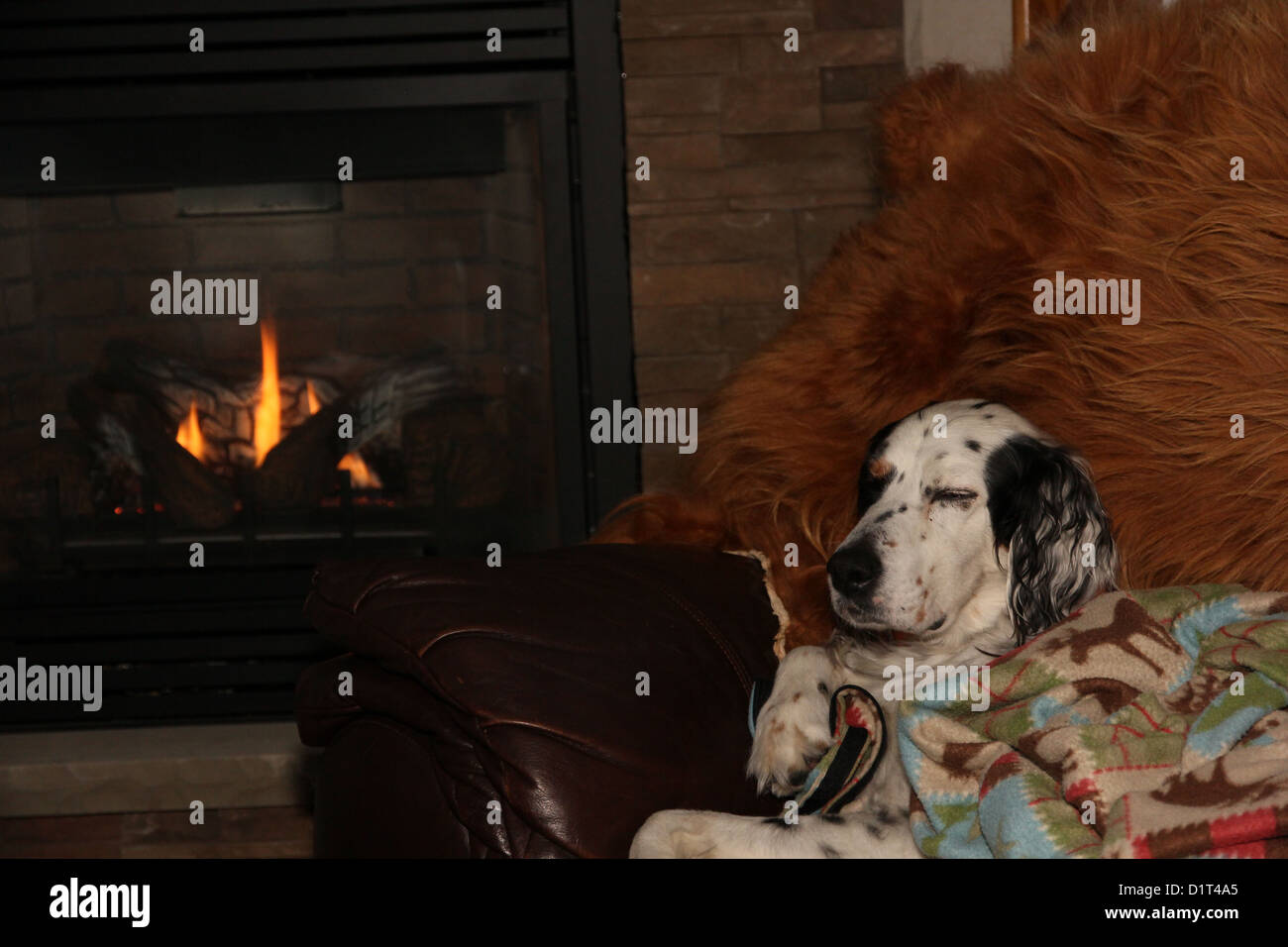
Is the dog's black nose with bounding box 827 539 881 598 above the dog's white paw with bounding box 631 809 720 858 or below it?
above

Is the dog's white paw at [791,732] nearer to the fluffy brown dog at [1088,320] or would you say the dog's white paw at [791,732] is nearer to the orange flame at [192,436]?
the fluffy brown dog at [1088,320]

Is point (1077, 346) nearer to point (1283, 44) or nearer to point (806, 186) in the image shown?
point (1283, 44)

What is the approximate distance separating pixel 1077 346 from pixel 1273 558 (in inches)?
13.0

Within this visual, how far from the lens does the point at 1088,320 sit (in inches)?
57.7

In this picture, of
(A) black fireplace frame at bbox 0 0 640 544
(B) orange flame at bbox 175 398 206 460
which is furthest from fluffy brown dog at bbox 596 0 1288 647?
(B) orange flame at bbox 175 398 206 460

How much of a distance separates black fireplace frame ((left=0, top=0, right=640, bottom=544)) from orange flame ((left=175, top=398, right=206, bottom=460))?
679mm

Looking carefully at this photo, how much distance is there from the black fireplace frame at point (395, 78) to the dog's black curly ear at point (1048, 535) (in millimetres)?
1538

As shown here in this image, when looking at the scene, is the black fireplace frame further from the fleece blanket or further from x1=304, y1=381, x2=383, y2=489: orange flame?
the fleece blanket

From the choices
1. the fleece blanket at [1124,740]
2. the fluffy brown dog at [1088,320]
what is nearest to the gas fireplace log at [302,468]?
the fluffy brown dog at [1088,320]

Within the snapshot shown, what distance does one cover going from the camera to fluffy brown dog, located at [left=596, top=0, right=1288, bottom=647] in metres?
1.37

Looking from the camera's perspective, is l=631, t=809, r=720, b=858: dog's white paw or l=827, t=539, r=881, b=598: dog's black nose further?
l=827, t=539, r=881, b=598: dog's black nose
